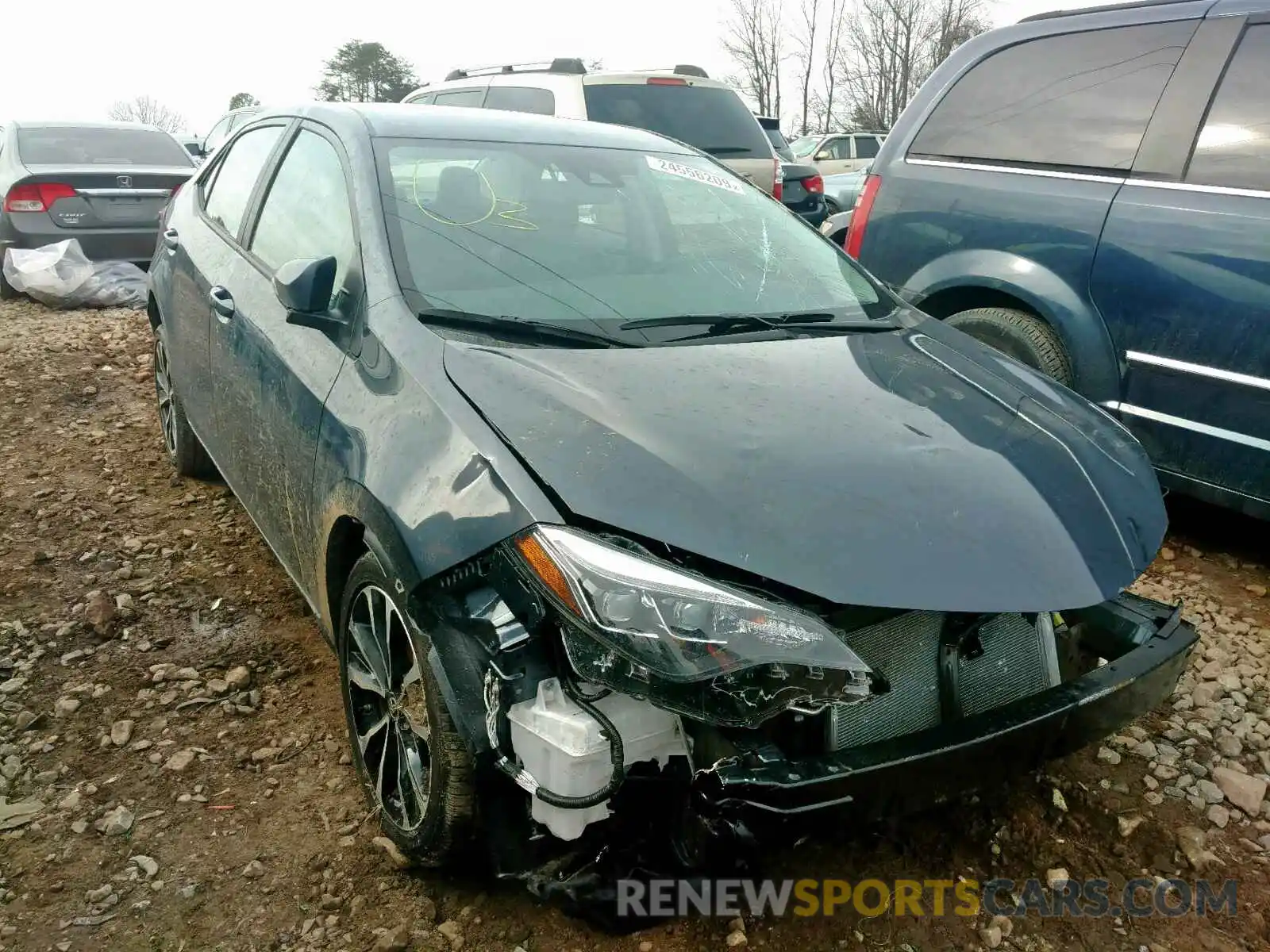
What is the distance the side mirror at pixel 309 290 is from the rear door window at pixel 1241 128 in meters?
3.01

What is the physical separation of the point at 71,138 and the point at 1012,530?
939 cm

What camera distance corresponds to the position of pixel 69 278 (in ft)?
25.6

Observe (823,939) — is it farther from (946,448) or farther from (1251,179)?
(1251,179)

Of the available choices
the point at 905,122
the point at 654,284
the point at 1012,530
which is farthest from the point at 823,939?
the point at 905,122

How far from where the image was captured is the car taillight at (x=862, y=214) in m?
4.54

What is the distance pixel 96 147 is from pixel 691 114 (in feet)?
17.4

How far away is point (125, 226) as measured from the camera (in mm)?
8156

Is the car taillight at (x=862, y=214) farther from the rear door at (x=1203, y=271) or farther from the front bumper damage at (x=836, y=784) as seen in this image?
the front bumper damage at (x=836, y=784)

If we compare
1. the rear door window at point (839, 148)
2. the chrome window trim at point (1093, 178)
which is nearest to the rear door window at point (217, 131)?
the rear door window at point (839, 148)

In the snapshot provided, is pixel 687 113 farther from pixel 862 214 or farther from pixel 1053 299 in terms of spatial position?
pixel 1053 299

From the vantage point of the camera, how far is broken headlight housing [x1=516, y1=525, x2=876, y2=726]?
162 centimetres

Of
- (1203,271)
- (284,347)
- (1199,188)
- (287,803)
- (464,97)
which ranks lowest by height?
(287,803)

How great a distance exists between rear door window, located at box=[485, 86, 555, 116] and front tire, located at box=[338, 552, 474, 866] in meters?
5.70

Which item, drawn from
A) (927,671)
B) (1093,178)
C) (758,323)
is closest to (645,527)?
(927,671)
